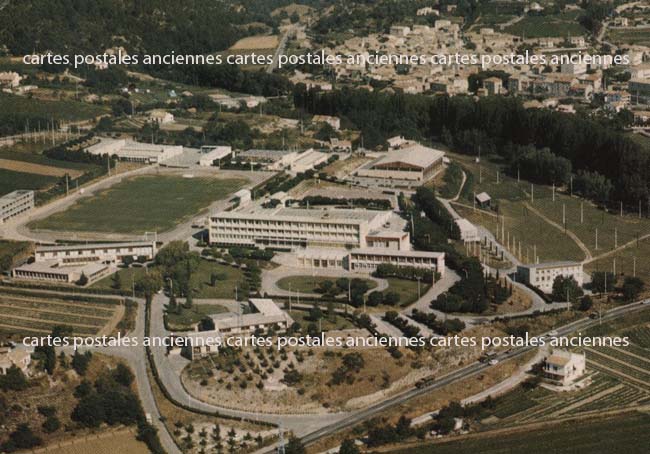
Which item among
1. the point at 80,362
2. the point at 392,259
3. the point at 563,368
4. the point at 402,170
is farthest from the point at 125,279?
the point at 402,170

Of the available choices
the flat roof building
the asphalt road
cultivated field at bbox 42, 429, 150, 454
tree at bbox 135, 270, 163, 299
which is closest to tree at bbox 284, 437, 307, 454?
the asphalt road

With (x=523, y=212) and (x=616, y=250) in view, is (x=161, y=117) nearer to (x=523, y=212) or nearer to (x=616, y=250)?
(x=523, y=212)

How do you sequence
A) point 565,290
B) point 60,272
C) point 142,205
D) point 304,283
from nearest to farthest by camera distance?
point 565,290
point 304,283
point 60,272
point 142,205

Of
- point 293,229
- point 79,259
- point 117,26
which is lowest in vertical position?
point 79,259

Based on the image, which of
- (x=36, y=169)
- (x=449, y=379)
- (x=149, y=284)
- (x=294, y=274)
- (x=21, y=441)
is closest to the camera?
(x=21, y=441)

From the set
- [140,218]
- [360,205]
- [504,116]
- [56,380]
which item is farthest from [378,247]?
[504,116]

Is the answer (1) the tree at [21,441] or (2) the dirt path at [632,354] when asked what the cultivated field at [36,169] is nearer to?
(1) the tree at [21,441]

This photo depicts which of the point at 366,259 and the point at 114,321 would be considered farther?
the point at 366,259

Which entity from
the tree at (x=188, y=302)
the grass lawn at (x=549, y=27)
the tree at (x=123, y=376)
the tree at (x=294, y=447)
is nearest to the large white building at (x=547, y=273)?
the tree at (x=188, y=302)
